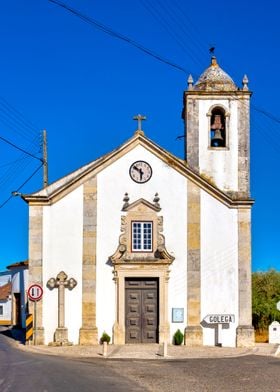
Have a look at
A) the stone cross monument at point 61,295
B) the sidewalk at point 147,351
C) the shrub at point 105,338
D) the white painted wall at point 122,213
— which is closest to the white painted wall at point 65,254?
the stone cross monument at point 61,295

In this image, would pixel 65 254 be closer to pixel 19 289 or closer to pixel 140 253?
pixel 140 253

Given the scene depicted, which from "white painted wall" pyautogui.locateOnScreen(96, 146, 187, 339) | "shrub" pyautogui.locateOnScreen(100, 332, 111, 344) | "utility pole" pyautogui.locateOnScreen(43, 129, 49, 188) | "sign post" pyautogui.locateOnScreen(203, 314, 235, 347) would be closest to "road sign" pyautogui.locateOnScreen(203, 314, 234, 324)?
"sign post" pyautogui.locateOnScreen(203, 314, 235, 347)

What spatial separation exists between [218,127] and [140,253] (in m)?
5.83

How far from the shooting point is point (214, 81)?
2852 centimetres

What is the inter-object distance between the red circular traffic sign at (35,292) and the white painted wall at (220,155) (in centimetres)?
763

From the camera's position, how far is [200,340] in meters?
26.3

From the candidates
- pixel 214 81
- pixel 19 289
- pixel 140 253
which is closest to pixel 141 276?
pixel 140 253

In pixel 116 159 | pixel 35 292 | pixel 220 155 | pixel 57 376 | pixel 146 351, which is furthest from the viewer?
pixel 220 155

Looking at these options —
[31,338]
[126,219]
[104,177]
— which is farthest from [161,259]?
[31,338]

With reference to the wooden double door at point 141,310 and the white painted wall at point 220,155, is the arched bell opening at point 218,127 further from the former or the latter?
the wooden double door at point 141,310

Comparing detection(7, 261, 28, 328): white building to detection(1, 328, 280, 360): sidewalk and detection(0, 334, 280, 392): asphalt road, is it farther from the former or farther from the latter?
detection(0, 334, 280, 392): asphalt road

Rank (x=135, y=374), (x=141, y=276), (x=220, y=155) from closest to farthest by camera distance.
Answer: (x=135, y=374), (x=141, y=276), (x=220, y=155)

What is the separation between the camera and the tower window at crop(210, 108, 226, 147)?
28219 millimetres

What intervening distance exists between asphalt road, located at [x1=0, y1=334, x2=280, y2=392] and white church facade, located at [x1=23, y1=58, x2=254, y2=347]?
3.87 metres
